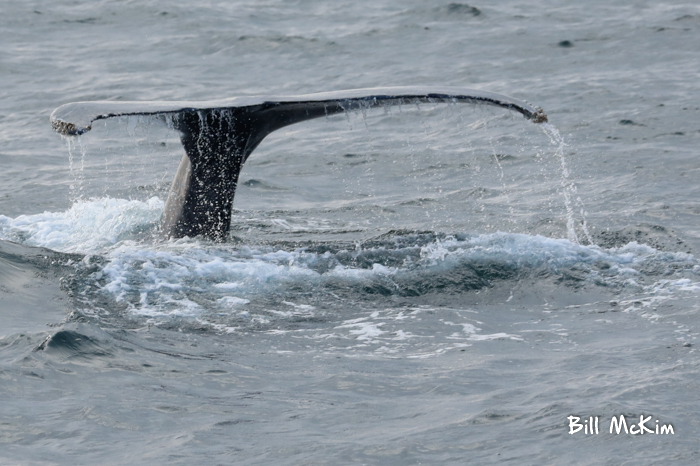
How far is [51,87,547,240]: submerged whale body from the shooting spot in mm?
7117

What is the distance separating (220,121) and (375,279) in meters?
1.81

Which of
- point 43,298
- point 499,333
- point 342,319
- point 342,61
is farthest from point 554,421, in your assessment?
point 342,61

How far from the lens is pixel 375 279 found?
27.5ft

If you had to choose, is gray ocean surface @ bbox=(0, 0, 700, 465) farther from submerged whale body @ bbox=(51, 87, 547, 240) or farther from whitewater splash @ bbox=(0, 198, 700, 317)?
submerged whale body @ bbox=(51, 87, 547, 240)

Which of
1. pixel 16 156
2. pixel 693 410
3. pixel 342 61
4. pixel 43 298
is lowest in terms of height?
pixel 693 410

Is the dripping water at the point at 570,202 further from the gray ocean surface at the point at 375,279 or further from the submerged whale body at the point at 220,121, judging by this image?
the submerged whale body at the point at 220,121

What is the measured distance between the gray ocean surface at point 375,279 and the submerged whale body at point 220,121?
0.26 meters

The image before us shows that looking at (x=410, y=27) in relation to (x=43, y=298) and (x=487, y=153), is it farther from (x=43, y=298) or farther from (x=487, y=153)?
(x=43, y=298)

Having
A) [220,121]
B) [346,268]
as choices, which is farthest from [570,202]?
[220,121]

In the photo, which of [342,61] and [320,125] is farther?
[342,61]

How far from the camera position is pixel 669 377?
20.5 feet

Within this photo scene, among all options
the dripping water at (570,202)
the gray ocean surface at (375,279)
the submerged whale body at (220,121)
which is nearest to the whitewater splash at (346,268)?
the gray ocean surface at (375,279)

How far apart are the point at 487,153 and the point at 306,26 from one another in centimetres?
867

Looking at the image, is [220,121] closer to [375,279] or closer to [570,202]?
[375,279]
